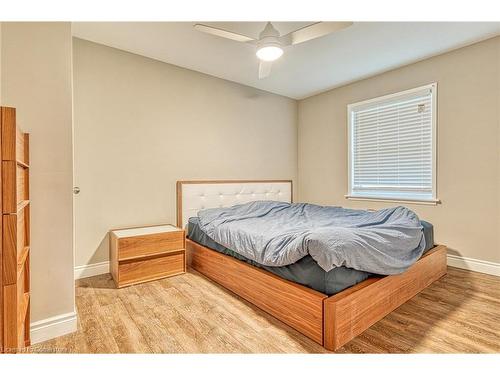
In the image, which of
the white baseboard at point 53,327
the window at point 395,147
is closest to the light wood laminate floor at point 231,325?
the white baseboard at point 53,327

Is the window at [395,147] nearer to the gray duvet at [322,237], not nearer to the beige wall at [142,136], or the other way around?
the gray duvet at [322,237]

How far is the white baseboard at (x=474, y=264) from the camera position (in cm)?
265

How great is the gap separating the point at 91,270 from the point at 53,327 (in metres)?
1.13

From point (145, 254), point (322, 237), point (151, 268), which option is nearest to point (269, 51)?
point (322, 237)

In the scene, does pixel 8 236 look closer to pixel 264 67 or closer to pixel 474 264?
pixel 264 67

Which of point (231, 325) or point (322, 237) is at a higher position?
point (322, 237)

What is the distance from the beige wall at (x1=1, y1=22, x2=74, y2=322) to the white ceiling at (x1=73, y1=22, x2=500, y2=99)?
98cm

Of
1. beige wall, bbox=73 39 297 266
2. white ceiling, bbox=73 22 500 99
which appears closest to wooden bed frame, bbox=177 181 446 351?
beige wall, bbox=73 39 297 266

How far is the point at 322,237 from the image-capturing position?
5.31 feet

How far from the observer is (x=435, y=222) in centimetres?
307

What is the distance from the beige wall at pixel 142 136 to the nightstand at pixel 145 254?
0.94 ft

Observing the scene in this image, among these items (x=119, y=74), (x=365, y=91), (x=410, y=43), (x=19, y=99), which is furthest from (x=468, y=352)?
(x=119, y=74)

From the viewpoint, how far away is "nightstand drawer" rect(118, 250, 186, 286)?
2.43 metres

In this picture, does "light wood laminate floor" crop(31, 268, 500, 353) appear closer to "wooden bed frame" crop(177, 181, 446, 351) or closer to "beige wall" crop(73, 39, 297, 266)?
"wooden bed frame" crop(177, 181, 446, 351)
